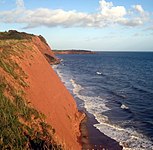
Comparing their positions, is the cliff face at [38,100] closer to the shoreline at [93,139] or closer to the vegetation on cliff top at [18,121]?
the vegetation on cliff top at [18,121]

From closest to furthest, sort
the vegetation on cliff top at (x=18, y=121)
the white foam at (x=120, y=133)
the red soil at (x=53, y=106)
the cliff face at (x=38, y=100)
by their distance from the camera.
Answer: the vegetation on cliff top at (x=18, y=121) → the cliff face at (x=38, y=100) → the red soil at (x=53, y=106) → the white foam at (x=120, y=133)

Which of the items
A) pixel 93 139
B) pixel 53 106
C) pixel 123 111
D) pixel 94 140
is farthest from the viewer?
pixel 123 111

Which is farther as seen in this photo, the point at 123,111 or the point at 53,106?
the point at 123,111

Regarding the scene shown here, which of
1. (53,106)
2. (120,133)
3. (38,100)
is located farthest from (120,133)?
(38,100)

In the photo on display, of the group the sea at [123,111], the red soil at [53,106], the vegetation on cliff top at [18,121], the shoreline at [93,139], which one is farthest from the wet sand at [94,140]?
the vegetation on cliff top at [18,121]

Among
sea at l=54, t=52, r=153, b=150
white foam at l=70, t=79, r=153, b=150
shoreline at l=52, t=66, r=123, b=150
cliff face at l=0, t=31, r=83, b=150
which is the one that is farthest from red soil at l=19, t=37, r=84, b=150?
sea at l=54, t=52, r=153, b=150

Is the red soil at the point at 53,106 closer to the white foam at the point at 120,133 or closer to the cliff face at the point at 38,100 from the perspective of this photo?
the cliff face at the point at 38,100

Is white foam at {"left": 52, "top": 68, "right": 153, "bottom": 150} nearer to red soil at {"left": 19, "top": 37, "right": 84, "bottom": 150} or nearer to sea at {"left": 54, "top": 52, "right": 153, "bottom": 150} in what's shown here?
Result: sea at {"left": 54, "top": 52, "right": 153, "bottom": 150}

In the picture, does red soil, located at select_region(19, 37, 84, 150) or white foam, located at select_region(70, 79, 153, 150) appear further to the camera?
white foam, located at select_region(70, 79, 153, 150)

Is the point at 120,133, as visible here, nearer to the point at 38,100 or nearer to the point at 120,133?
the point at 120,133

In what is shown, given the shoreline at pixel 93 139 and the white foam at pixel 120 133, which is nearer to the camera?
the shoreline at pixel 93 139

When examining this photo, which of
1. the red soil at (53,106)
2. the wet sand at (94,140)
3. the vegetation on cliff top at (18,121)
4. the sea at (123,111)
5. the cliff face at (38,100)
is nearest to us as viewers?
the vegetation on cliff top at (18,121)

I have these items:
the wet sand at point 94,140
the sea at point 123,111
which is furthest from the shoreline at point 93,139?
the sea at point 123,111

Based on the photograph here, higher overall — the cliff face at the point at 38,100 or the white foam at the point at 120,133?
the cliff face at the point at 38,100
